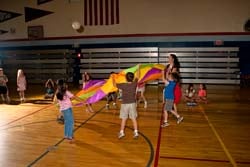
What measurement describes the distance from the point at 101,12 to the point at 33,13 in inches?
171

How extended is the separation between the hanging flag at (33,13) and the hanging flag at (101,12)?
2504 mm

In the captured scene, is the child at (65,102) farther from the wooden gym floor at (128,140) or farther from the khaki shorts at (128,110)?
the khaki shorts at (128,110)

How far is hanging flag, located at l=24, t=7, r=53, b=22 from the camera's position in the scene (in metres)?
17.3

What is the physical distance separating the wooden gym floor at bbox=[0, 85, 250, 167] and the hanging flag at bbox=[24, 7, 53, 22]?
373 inches

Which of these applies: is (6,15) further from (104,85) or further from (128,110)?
(128,110)

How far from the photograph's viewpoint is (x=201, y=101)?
1058 cm

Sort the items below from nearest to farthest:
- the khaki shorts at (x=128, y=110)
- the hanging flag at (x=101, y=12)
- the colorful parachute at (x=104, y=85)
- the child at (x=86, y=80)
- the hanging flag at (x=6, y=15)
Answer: the khaki shorts at (x=128, y=110), the colorful parachute at (x=104, y=85), the child at (x=86, y=80), the hanging flag at (x=101, y=12), the hanging flag at (x=6, y=15)

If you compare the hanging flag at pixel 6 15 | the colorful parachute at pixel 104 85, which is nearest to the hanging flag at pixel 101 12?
the hanging flag at pixel 6 15

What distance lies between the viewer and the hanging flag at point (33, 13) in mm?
17263

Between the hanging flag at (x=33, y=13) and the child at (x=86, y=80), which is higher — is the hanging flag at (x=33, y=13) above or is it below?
above

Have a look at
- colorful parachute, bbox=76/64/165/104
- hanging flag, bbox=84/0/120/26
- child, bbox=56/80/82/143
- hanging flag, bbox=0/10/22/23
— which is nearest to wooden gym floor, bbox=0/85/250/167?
child, bbox=56/80/82/143

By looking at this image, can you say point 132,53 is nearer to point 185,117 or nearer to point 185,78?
point 185,78

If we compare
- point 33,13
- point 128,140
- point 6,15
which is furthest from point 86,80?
point 6,15

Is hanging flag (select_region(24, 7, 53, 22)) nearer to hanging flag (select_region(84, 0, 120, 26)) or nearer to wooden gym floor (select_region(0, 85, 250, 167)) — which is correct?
hanging flag (select_region(84, 0, 120, 26))
